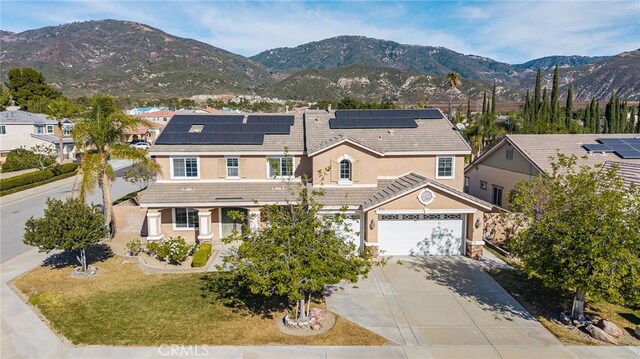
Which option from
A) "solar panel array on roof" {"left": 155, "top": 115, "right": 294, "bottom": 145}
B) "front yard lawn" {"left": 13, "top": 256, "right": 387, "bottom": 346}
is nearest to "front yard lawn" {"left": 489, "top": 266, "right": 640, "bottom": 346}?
"front yard lawn" {"left": 13, "top": 256, "right": 387, "bottom": 346}

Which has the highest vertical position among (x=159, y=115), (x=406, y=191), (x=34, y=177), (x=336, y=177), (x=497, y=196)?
(x=159, y=115)

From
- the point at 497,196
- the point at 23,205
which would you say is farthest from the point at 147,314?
the point at 497,196

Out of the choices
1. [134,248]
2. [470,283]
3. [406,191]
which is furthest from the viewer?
[134,248]

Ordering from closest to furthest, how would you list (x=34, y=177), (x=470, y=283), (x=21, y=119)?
1. (x=470, y=283)
2. (x=34, y=177)
3. (x=21, y=119)

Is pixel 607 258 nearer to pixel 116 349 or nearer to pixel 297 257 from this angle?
pixel 297 257

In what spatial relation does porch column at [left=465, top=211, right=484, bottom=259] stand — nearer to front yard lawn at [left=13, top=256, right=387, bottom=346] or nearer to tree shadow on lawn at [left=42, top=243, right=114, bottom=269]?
front yard lawn at [left=13, top=256, right=387, bottom=346]

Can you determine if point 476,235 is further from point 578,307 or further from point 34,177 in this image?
point 34,177

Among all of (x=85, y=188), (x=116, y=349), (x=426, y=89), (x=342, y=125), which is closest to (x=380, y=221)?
(x=342, y=125)
